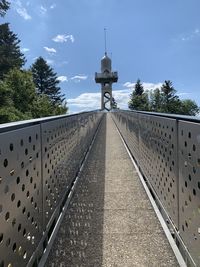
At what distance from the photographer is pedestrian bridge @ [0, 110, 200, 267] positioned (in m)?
2.54

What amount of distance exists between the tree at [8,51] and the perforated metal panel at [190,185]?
38958mm

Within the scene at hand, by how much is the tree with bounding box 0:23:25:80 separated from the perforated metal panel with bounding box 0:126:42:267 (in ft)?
127

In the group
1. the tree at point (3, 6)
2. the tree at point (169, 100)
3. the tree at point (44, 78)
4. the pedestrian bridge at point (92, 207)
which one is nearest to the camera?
the pedestrian bridge at point (92, 207)

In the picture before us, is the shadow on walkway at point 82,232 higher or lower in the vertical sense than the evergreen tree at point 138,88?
lower

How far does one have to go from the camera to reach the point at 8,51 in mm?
47406

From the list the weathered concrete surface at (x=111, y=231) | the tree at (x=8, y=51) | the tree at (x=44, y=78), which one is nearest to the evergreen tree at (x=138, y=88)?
the tree at (x=44, y=78)

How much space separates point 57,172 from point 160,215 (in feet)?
4.69

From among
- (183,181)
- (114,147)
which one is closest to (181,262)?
(183,181)

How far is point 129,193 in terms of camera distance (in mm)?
5730

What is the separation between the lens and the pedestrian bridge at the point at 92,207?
100 inches

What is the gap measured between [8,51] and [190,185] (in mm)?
47863

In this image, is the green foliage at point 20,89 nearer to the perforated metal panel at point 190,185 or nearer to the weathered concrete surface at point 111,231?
the weathered concrete surface at point 111,231

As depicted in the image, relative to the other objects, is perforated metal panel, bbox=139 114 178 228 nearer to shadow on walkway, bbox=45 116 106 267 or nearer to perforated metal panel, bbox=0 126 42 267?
shadow on walkway, bbox=45 116 106 267

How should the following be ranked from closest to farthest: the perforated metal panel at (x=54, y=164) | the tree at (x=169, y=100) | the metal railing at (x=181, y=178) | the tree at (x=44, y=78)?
the metal railing at (x=181, y=178) < the perforated metal panel at (x=54, y=164) < the tree at (x=44, y=78) < the tree at (x=169, y=100)
